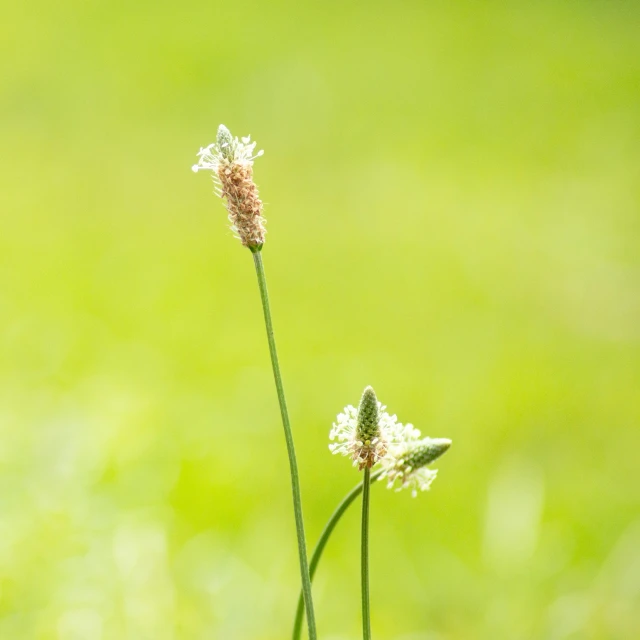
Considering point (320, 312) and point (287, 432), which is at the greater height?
point (320, 312)

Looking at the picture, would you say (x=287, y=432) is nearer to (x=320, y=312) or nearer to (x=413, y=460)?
(x=413, y=460)

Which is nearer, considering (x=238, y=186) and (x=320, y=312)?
(x=238, y=186)

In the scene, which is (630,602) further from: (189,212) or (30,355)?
(189,212)

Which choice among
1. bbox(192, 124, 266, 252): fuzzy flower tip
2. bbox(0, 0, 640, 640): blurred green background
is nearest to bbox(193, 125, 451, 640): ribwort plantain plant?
bbox(192, 124, 266, 252): fuzzy flower tip

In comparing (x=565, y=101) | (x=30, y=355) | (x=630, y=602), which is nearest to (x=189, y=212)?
(x=30, y=355)

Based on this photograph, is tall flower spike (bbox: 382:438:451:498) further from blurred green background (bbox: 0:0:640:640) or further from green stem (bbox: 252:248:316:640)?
blurred green background (bbox: 0:0:640:640)

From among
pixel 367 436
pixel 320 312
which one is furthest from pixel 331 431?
pixel 320 312

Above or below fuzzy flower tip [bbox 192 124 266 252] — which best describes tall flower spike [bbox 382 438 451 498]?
below
